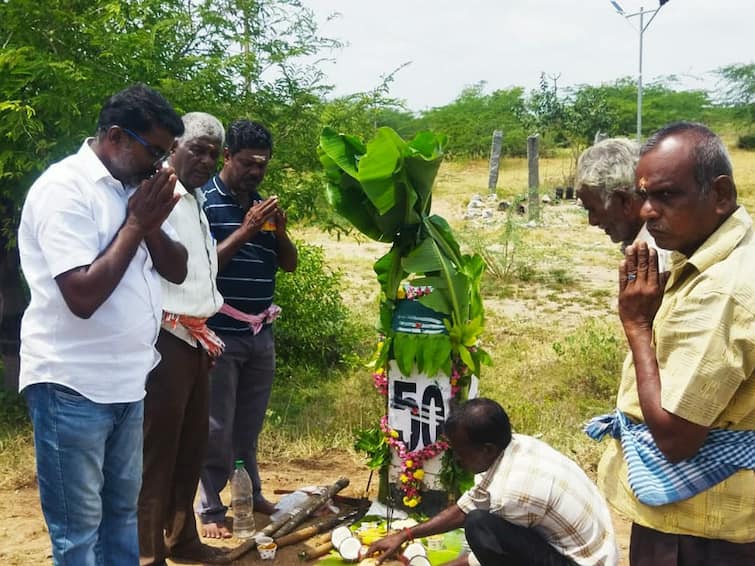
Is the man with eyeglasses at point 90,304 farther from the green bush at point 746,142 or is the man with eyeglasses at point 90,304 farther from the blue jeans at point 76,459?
the green bush at point 746,142

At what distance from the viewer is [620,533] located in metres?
3.97

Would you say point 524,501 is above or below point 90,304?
below

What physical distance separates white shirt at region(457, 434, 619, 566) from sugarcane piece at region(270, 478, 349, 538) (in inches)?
55.4

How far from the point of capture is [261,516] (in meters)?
4.20

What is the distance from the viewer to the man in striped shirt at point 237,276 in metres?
3.79

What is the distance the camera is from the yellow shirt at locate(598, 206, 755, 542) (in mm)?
1576

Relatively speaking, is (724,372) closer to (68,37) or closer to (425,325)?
→ (425,325)

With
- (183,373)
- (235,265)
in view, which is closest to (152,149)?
(183,373)

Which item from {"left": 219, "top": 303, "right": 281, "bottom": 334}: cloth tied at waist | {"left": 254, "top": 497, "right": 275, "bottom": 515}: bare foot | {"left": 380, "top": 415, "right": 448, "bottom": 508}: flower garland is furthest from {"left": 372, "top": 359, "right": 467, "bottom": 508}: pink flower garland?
{"left": 219, "top": 303, "right": 281, "bottom": 334}: cloth tied at waist

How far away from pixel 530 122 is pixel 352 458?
25908 millimetres

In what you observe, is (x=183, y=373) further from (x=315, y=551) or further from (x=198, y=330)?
(x=315, y=551)

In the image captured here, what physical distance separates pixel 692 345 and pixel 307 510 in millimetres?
2949

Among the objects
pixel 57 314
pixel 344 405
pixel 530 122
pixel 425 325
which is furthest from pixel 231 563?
pixel 530 122

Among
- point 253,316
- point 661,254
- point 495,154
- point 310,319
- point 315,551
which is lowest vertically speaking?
point 315,551
